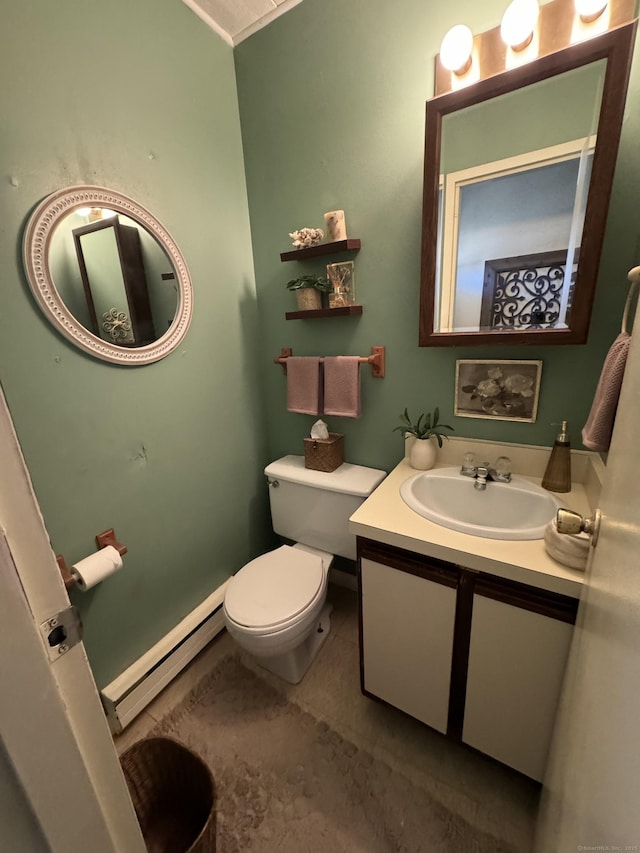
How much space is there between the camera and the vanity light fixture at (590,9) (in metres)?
0.89

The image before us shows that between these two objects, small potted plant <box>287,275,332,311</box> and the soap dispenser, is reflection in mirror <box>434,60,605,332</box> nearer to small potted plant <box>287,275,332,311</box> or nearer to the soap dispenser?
the soap dispenser

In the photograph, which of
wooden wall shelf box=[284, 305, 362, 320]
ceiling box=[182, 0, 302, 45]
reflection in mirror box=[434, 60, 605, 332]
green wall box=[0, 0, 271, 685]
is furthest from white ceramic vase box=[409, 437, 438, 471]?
ceiling box=[182, 0, 302, 45]

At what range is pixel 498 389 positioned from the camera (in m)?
1.26

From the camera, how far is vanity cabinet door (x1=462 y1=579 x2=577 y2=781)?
2.81ft

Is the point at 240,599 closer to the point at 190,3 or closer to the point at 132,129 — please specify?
the point at 132,129

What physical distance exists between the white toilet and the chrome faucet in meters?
0.37

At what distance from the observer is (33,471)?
102 centimetres

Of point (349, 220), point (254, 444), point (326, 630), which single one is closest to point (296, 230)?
point (349, 220)

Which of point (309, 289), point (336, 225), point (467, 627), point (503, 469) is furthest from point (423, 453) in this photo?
point (336, 225)

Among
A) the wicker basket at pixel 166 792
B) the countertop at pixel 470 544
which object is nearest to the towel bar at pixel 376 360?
the countertop at pixel 470 544

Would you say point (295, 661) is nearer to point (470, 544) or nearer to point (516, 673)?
point (516, 673)

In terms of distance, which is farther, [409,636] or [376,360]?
[376,360]

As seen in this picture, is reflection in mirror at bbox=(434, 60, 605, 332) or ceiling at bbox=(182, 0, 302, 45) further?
ceiling at bbox=(182, 0, 302, 45)

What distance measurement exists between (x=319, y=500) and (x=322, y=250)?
106cm
